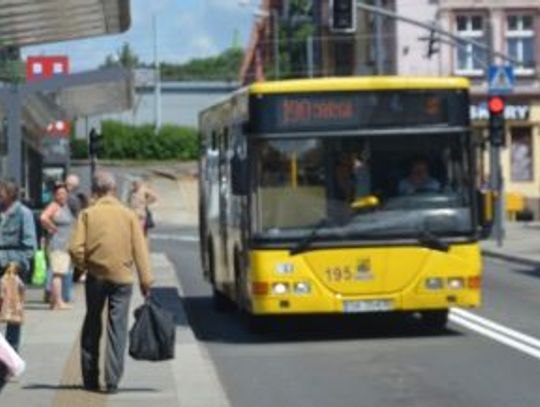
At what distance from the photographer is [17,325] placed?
1423 cm

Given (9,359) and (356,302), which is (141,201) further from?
(9,359)

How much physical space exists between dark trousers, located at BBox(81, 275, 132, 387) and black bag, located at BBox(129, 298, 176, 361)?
0.41 feet

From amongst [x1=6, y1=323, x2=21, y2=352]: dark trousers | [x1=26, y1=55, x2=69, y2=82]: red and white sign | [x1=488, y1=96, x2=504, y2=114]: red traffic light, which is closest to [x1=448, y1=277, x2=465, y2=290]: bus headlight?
[x1=6, y1=323, x2=21, y2=352]: dark trousers

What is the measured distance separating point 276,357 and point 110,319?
3.96 meters

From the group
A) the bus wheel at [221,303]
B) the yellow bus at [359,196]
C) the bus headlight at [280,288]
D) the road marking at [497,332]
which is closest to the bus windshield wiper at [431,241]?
the yellow bus at [359,196]

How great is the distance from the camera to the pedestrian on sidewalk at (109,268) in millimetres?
13359

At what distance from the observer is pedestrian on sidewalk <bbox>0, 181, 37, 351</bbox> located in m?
15.2

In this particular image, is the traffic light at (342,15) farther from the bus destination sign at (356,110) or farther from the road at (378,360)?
the bus destination sign at (356,110)

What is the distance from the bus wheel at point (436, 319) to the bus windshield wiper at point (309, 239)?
202 centimetres

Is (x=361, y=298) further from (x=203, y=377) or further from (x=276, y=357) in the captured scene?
(x=203, y=377)

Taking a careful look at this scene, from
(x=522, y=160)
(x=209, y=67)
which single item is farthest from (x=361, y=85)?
(x=209, y=67)

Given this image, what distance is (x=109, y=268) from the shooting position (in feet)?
43.9

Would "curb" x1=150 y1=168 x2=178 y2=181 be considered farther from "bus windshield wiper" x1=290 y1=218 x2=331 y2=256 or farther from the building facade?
"bus windshield wiper" x1=290 y1=218 x2=331 y2=256

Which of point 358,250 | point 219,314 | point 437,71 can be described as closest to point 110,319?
point 358,250
